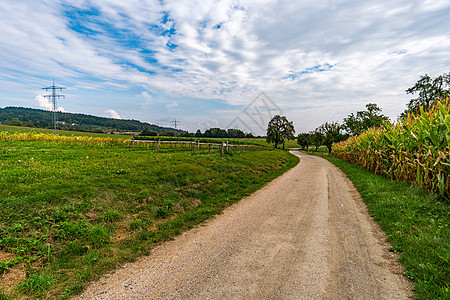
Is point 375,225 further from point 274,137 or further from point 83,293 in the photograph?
point 274,137

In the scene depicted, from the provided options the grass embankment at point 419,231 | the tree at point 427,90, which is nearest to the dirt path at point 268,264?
the grass embankment at point 419,231

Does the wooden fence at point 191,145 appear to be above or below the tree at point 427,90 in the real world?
below

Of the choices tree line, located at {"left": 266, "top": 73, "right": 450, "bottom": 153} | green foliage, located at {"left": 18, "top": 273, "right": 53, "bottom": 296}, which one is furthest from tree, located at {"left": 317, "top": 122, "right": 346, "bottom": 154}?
green foliage, located at {"left": 18, "top": 273, "right": 53, "bottom": 296}

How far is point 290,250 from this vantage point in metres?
3.68

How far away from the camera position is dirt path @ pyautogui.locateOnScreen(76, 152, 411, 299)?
2658 millimetres

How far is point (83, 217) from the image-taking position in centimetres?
452

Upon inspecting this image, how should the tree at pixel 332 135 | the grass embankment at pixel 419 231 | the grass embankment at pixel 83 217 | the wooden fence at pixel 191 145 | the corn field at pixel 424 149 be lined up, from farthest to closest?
1. the tree at pixel 332 135
2. the wooden fence at pixel 191 145
3. the corn field at pixel 424 149
4. the grass embankment at pixel 83 217
5. the grass embankment at pixel 419 231

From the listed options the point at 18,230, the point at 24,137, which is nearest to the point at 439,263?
the point at 18,230

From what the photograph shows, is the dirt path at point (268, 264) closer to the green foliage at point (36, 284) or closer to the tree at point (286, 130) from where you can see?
the green foliage at point (36, 284)

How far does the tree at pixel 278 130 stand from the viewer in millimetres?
64938

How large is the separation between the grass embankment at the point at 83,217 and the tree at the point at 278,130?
194 feet

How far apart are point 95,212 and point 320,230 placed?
517 cm

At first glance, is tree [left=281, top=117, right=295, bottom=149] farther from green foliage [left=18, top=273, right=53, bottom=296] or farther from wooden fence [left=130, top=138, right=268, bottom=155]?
green foliage [left=18, top=273, right=53, bottom=296]

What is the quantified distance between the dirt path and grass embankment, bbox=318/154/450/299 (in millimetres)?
216
